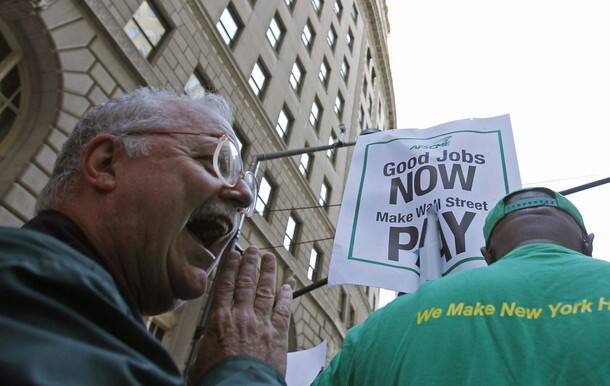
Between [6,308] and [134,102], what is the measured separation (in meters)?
1.45

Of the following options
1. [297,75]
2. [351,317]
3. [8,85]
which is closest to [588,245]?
[8,85]

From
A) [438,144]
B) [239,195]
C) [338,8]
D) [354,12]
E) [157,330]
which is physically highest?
[354,12]

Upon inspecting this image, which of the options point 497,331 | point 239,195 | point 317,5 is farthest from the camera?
point 317,5

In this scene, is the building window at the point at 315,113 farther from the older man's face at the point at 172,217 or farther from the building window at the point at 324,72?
the older man's face at the point at 172,217

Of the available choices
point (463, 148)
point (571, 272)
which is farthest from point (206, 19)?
point (571, 272)

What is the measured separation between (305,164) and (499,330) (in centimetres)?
1799

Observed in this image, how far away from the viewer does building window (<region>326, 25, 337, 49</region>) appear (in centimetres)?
2466

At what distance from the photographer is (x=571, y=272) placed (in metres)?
1.64

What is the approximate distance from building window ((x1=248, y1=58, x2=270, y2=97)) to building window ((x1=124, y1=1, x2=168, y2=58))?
4.51 m

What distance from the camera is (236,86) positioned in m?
14.3

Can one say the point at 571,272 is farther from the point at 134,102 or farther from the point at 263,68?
the point at 263,68

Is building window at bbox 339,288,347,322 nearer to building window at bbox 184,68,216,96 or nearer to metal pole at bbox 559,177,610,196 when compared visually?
building window at bbox 184,68,216,96

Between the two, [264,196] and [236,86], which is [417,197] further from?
[264,196]

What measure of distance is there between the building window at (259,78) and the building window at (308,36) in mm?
4828
